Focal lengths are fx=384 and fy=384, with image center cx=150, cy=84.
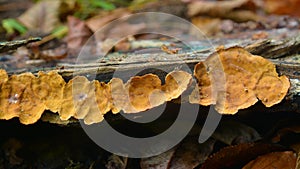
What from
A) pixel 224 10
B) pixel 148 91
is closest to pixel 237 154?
pixel 148 91

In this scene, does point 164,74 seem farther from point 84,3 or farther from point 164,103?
point 84,3

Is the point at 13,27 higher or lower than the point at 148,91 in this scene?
lower

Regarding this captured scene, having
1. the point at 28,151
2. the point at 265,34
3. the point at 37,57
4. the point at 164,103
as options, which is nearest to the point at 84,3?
the point at 37,57

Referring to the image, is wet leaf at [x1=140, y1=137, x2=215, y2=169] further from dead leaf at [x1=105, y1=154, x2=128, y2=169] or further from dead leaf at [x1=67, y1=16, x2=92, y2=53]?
dead leaf at [x1=67, y1=16, x2=92, y2=53]

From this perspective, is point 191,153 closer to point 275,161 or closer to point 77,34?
point 275,161

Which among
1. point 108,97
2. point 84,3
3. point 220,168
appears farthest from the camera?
point 84,3

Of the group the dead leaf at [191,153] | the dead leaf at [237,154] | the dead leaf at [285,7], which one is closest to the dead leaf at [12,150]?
the dead leaf at [191,153]

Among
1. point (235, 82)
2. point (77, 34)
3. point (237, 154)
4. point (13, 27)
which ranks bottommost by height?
point (13, 27)
